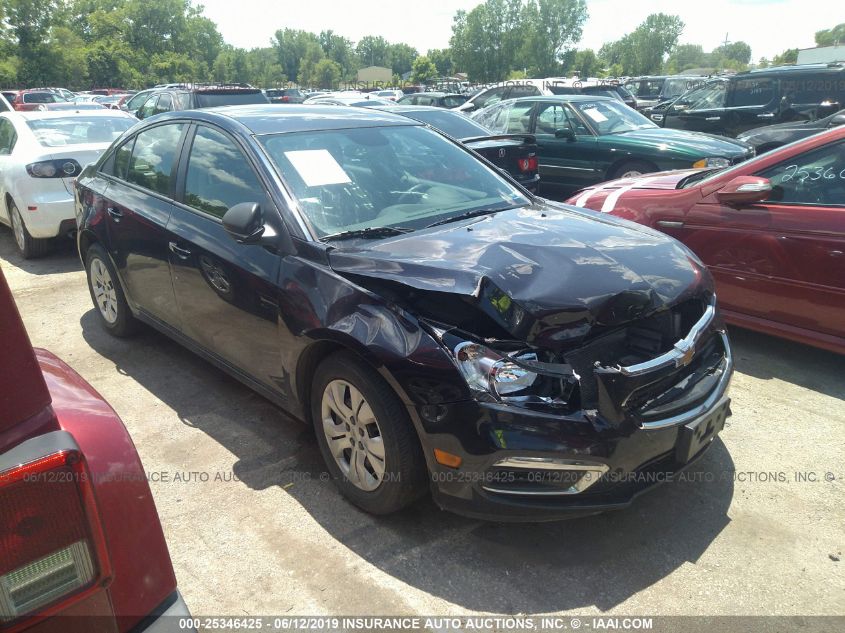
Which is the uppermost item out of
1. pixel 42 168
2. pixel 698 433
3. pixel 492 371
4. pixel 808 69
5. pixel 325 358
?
pixel 808 69

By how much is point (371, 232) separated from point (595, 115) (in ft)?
23.7

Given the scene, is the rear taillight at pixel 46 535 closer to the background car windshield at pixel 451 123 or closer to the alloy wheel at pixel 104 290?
the alloy wheel at pixel 104 290

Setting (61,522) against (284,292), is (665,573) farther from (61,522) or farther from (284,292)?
(61,522)

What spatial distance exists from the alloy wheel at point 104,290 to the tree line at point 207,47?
45.2m

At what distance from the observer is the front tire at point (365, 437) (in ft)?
8.75

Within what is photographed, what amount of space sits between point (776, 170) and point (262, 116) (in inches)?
132

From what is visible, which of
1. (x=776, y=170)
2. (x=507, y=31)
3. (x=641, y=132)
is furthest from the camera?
(x=507, y=31)

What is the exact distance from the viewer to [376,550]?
2.79 metres

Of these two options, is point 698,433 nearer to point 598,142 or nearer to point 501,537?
point 501,537

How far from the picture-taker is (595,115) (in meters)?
9.44

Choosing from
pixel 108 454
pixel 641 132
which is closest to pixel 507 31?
pixel 641 132

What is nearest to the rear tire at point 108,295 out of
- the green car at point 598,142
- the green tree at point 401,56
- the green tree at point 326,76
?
the green car at point 598,142

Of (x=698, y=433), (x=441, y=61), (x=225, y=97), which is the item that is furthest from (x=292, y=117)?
(x=441, y=61)

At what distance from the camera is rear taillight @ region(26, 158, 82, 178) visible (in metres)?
6.52
